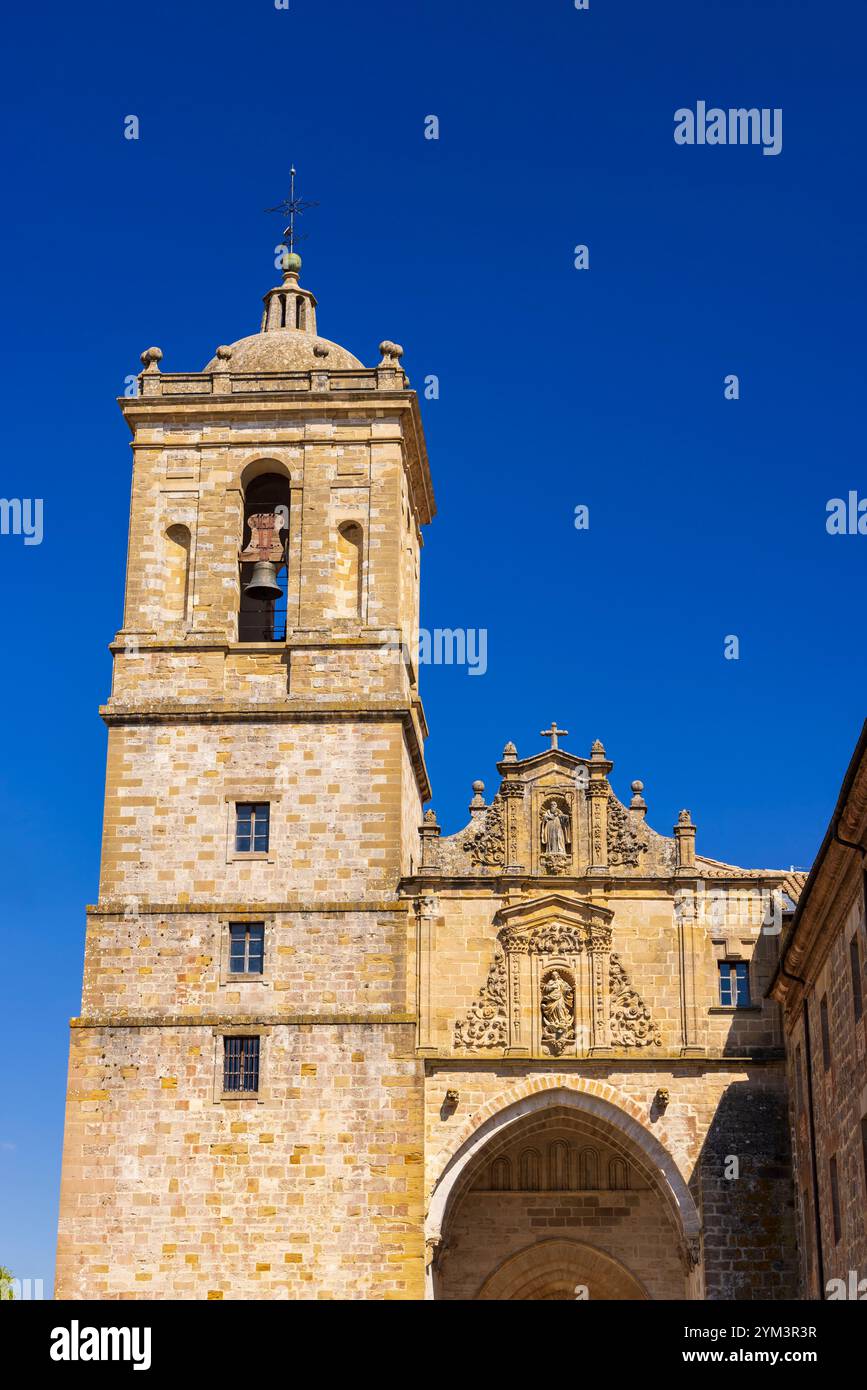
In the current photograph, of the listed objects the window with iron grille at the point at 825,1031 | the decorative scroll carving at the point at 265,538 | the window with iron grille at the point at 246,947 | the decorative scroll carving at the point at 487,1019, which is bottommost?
the window with iron grille at the point at 825,1031

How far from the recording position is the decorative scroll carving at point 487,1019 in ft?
120

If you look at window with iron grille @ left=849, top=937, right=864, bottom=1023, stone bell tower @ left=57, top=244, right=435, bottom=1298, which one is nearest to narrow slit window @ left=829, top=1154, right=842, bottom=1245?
window with iron grille @ left=849, top=937, right=864, bottom=1023

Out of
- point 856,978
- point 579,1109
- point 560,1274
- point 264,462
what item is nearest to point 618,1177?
point 560,1274

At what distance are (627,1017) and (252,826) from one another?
25.1ft

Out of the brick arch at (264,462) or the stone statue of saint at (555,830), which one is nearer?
the stone statue of saint at (555,830)

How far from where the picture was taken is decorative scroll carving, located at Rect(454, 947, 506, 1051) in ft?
120

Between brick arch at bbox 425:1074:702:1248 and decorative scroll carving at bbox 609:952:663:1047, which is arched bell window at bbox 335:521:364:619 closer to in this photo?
decorative scroll carving at bbox 609:952:663:1047

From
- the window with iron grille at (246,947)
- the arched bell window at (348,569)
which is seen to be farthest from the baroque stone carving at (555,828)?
the window with iron grille at (246,947)

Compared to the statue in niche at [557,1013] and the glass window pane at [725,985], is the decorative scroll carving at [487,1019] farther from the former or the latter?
the glass window pane at [725,985]

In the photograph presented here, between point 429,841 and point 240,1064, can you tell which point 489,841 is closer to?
point 429,841

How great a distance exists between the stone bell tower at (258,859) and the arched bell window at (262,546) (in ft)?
0.18

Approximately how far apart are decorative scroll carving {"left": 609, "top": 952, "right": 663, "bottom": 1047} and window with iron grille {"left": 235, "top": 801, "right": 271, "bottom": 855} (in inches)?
266

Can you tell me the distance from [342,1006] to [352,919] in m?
1.60
